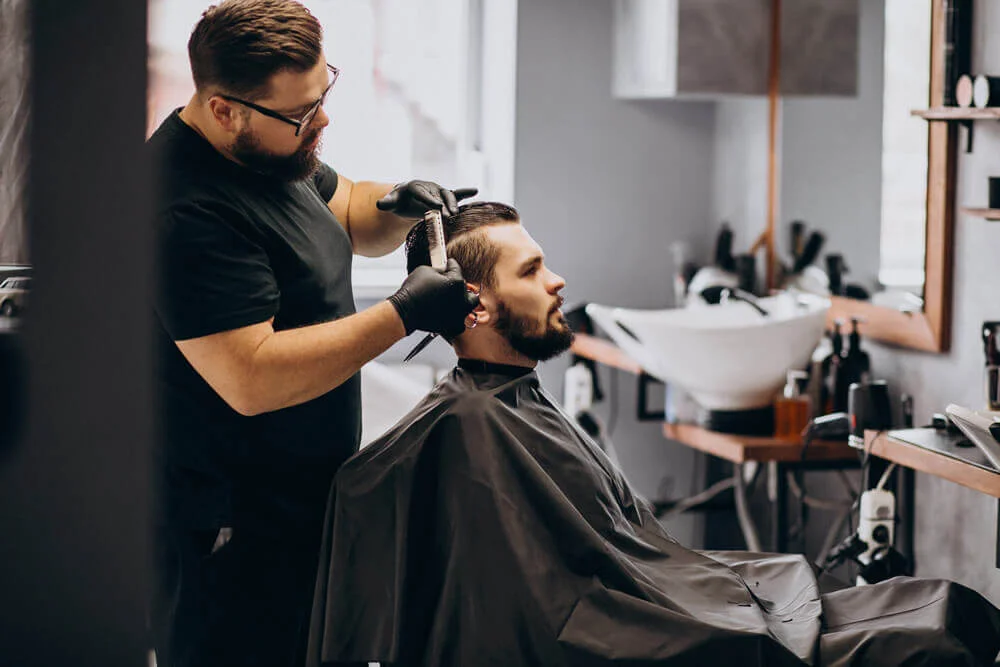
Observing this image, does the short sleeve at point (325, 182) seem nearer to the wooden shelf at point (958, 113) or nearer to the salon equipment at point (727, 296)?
the wooden shelf at point (958, 113)

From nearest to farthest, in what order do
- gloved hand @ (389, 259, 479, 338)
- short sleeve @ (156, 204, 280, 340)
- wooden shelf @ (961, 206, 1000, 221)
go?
short sleeve @ (156, 204, 280, 340) → gloved hand @ (389, 259, 479, 338) → wooden shelf @ (961, 206, 1000, 221)

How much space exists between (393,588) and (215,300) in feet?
1.79

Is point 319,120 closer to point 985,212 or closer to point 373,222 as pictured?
point 373,222

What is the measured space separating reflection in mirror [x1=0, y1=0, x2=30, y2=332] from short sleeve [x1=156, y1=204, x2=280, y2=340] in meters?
1.12

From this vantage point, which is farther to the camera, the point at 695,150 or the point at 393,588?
the point at 695,150

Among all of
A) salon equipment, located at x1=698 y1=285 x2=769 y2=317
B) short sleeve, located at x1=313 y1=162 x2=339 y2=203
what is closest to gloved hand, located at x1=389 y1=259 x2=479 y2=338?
short sleeve, located at x1=313 y1=162 x2=339 y2=203

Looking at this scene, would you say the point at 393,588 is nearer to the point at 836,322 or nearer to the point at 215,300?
the point at 215,300

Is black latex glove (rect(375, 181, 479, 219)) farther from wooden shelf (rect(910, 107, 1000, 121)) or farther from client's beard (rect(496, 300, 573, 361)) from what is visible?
wooden shelf (rect(910, 107, 1000, 121))

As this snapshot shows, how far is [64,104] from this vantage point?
0.51m

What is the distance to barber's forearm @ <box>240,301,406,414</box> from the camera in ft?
5.52

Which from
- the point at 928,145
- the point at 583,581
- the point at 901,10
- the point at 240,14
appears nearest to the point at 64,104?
the point at 240,14

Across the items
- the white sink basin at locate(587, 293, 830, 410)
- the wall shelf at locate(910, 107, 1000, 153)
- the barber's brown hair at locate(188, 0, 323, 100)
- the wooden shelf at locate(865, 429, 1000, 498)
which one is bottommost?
the wooden shelf at locate(865, 429, 1000, 498)

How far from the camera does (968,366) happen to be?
2812mm

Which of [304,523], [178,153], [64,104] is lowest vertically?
[304,523]
